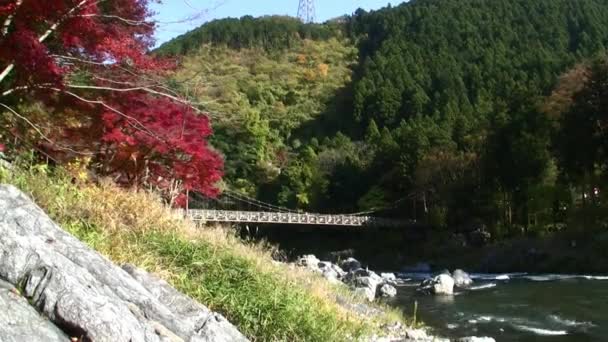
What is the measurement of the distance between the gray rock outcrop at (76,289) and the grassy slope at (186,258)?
0.87 m

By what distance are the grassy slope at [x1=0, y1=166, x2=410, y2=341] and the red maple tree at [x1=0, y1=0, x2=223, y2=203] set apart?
1.95ft

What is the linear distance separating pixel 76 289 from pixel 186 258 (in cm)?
237

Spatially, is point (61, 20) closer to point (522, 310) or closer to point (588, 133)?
point (522, 310)

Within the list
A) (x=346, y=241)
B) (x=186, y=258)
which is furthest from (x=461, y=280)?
(x=346, y=241)

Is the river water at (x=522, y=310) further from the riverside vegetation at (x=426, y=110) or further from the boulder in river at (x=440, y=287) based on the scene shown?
the riverside vegetation at (x=426, y=110)

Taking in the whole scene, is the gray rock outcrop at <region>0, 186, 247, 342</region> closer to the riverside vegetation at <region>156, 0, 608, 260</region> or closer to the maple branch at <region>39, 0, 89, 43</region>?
the maple branch at <region>39, 0, 89, 43</region>

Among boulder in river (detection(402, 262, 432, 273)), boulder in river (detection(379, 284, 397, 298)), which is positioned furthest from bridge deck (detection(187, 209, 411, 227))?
boulder in river (detection(379, 284, 397, 298))

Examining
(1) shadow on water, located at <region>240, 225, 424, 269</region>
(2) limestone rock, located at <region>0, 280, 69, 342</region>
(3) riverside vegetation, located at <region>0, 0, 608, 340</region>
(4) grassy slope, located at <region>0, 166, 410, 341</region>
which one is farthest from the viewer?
(1) shadow on water, located at <region>240, 225, 424, 269</region>

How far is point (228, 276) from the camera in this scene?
5.33 meters

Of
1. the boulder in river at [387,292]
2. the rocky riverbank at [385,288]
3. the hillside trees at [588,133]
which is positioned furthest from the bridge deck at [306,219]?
the boulder in river at [387,292]

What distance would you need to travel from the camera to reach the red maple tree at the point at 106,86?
16.9 ft

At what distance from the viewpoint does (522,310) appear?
13273 mm

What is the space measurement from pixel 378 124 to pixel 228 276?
198 feet

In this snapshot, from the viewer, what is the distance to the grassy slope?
479 cm
